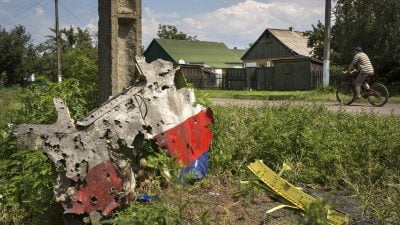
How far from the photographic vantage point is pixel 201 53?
228 ft

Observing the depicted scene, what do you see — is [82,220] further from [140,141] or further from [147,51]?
[147,51]

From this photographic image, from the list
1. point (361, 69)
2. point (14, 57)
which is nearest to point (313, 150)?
point (361, 69)

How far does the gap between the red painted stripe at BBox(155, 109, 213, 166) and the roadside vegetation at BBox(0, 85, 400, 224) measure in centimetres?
16

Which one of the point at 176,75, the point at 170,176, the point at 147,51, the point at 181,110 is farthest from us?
the point at 147,51

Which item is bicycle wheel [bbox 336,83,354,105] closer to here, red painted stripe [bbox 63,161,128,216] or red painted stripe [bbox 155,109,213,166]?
red painted stripe [bbox 155,109,213,166]

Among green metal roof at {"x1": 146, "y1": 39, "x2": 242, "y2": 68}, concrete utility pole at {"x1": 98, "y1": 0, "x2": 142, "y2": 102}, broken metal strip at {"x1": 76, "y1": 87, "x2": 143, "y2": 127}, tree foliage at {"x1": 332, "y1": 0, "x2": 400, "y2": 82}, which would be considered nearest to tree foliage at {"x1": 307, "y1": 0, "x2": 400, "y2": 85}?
tree foliage at {"x1": 332, "y1": 0, "x2": 400, "y2": 82}

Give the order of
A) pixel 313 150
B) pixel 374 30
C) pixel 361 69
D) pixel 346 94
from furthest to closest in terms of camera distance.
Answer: pixel 374 30, pixel 346 94, pixel 361 69, pixel 313 150

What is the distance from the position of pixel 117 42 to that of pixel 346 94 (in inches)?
402

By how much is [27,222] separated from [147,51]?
65.5m

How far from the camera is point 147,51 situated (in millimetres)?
69188

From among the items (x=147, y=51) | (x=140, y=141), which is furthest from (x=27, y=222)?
(x=147, y=51)

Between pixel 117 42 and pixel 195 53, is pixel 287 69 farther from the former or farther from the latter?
pixel 195 53

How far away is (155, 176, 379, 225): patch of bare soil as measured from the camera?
404 centimetres

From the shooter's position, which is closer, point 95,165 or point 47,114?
point 95,165
